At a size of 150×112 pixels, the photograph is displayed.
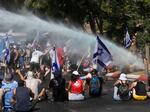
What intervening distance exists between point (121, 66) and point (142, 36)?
14.5 ft

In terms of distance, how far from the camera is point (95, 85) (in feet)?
69.6

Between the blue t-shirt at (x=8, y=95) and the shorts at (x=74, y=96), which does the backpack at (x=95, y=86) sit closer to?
the shorts at (x=74, y=96)

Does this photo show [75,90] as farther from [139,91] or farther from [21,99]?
[21,99]

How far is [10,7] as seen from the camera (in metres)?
51.5

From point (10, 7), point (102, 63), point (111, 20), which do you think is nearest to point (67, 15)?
point (111, 20)

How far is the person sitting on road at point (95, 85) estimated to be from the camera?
21203 mm

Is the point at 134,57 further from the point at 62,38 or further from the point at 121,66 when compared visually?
the point at 62,38

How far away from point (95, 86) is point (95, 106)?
7.15 feet

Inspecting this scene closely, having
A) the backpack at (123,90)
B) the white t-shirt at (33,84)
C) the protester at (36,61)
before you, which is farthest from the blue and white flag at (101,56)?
the protester at (36,61)

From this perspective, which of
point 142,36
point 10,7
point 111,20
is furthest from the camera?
point 10,7

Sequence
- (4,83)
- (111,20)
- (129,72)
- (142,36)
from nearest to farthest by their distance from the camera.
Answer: (4,83)
(129,72)
(142,36)
(111,20)

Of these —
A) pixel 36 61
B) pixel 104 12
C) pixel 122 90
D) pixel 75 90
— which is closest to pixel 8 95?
pixel 75 90

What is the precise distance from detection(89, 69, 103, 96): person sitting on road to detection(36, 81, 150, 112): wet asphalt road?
634mm

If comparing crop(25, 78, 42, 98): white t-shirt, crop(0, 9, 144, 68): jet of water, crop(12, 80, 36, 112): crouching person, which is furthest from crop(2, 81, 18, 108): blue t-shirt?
crop(0, 9, 144, 68): jet of water
